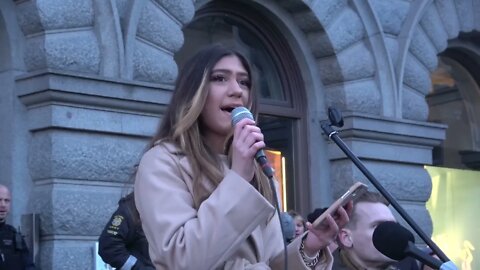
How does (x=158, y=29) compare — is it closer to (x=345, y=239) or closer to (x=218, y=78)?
(x=345, y=239)

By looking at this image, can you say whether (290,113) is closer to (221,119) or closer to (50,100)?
(50,100)

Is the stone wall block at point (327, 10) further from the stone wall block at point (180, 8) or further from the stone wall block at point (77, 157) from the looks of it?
the stone wall block at point (77, 157)

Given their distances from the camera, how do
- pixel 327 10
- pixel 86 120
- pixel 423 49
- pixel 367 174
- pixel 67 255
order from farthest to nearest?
1. pixel 423 49
2. pixel 327 10
3. pixel 86 120
4. pixel 67 255
5. pixel 367 174

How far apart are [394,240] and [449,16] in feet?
26.3

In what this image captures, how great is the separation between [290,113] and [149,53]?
255 cm

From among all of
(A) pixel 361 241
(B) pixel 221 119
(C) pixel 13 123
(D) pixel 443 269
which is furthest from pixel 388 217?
(C) pixel 13 123

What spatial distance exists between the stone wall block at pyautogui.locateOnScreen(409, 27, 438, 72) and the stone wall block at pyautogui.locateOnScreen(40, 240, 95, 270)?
194 inches

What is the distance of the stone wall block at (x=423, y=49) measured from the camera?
1062cm

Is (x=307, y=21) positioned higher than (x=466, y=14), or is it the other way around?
(x=466, y=14)

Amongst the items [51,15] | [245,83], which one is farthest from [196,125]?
[51,15]

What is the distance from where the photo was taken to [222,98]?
2998 mm

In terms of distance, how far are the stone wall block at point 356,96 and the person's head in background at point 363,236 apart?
5459mm

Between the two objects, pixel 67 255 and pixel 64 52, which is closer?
pixel 67 255

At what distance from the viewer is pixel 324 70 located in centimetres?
1002
